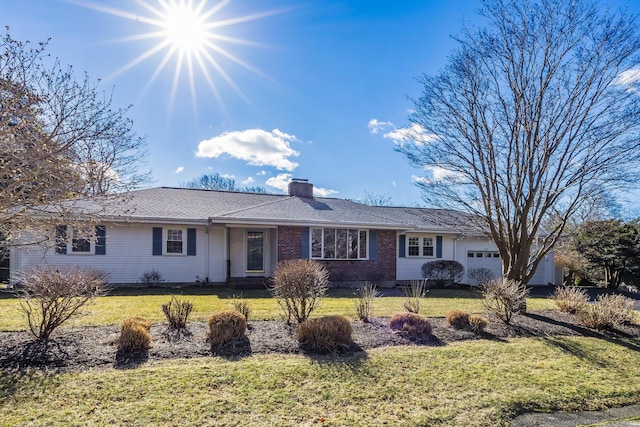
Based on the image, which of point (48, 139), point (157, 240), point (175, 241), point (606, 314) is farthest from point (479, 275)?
point (48, 139)

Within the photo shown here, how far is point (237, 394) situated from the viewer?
4117mm

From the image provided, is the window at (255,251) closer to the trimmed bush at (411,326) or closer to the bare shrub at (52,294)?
the trimmed bush at (411,326)

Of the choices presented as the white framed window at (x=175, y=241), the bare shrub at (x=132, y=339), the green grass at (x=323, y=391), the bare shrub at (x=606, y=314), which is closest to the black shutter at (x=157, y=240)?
the white framed window at (x=175, y=241)

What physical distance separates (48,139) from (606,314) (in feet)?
35.0

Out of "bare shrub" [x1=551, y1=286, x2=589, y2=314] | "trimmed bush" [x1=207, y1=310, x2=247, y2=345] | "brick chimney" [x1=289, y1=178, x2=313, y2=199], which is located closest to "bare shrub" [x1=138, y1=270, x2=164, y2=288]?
"brick chimney" [x1=289, y1=178, x2=313, y2=199]

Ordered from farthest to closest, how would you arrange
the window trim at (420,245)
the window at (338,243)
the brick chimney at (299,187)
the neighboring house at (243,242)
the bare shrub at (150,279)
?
the brick chimney at (299,187)
the window trim at (420,245)
the window at (338,243)
the bare shrub at (150,279)
the neighboring house at (243,242)

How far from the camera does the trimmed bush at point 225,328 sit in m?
5.68

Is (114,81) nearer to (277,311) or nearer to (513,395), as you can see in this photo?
(277,311)

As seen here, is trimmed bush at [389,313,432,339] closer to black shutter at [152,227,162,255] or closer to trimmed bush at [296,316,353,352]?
trimmed bush at [296,316,353,352]

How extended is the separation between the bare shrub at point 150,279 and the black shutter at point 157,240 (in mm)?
751

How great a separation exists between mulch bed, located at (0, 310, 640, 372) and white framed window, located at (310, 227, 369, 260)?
7164mm

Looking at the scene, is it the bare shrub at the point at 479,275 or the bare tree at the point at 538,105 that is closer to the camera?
the bare tree at the point at 538,105

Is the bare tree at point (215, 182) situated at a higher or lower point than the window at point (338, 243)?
higher

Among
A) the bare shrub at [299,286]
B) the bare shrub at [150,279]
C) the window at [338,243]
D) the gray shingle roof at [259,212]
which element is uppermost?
the gray shingle roof at [259,212]
